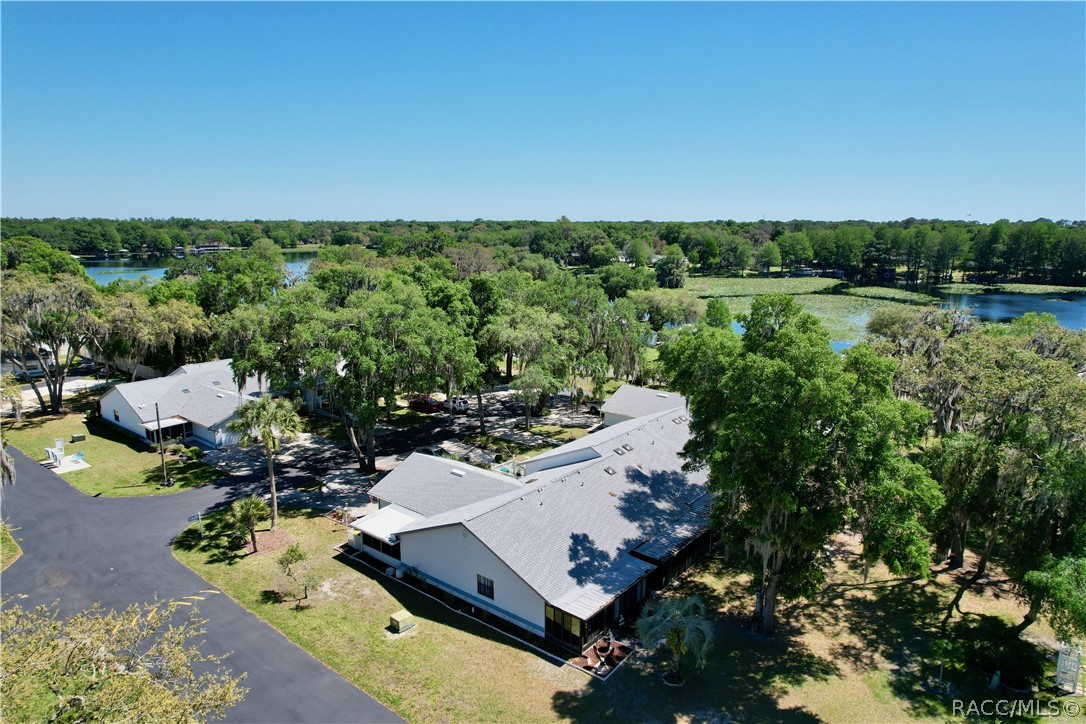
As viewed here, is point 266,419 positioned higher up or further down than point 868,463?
further down

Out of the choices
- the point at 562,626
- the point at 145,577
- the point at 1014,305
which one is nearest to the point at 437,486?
the point at 562,626

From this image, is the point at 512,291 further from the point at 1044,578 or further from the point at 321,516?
the point at 1044,578

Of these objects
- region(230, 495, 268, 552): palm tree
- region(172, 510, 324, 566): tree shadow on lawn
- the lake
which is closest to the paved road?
region(172, 510, 324, 566): tree shadow on lawn

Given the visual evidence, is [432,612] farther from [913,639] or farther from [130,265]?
[130,265]

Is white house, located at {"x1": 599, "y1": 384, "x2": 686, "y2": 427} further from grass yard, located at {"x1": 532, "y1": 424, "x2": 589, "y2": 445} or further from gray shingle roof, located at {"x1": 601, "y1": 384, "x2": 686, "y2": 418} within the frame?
grass yard, located at {"x1": 532, "y1": 424, "x2": 589, "y2": 445}

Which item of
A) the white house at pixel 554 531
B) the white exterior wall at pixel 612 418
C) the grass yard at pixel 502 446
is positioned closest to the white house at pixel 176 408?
the grass yard at pixel 502 446

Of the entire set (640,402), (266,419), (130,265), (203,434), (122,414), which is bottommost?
→ (203,434)

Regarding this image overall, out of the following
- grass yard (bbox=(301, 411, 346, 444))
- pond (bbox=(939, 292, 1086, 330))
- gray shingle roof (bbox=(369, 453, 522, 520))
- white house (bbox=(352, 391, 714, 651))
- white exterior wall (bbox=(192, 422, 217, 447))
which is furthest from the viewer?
pond (bbox=(939, 292, 1086, 330))
